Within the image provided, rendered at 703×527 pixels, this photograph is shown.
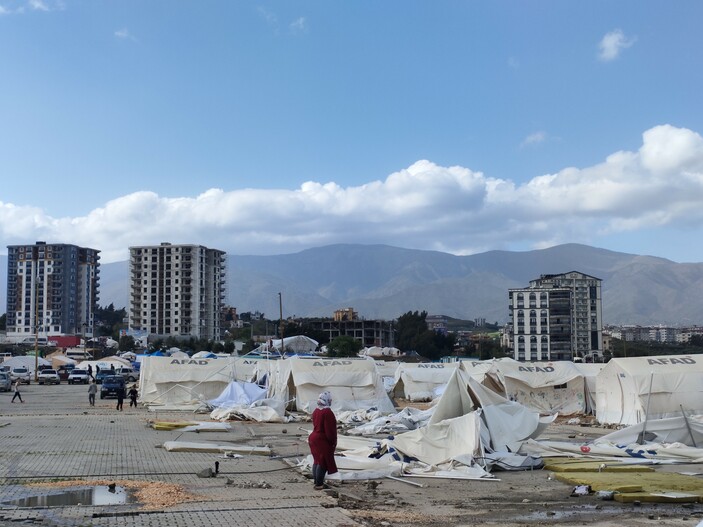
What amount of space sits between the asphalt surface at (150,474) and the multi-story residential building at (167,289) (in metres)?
131

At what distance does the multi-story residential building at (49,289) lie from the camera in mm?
161750

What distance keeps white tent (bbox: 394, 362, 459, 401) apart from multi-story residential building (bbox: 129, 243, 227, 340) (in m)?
116

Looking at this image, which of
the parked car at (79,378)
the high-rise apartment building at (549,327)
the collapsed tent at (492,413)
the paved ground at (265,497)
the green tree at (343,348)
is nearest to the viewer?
the paved ground at (265,497)

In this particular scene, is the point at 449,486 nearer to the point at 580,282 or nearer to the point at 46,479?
the point at 46,479

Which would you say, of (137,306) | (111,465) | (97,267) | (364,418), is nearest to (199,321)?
(137,306)

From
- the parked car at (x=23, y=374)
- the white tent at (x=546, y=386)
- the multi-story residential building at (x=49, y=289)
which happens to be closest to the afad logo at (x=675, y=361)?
the white tent at (x=546, y=386)

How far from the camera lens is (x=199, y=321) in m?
156

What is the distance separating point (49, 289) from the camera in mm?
163375

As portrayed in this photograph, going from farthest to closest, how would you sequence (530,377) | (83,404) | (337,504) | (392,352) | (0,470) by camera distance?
1. (392,352)
2. (83,404)
3. (530,377)
4. (0,470)
5. (337,504)

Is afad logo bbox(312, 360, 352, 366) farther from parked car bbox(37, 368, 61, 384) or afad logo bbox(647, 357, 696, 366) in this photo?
parked car bbox(37, 368, 61, 384)

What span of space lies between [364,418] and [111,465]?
13.6 m

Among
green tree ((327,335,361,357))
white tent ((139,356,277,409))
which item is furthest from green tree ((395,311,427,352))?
white tent ((139,356,277,409))

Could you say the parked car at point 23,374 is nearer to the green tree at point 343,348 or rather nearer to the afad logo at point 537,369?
the green tree at point 343,348

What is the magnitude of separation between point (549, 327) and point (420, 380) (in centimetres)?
9155
